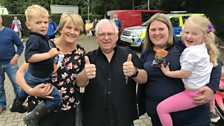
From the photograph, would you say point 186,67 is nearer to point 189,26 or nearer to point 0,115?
point 189,26

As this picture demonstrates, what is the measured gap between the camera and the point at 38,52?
103 inches

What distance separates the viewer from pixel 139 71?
2.66 meters

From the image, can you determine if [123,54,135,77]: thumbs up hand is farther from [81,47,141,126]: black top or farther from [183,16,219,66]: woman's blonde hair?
[183,16,219,66]: woman's blonde hair

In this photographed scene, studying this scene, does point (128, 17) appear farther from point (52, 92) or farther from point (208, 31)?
point (52, 92)

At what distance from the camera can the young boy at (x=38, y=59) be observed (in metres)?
2.60

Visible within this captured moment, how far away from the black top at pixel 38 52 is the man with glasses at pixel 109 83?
1.04 feet

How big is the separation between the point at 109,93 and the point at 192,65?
0.82 metres

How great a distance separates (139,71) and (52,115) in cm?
96

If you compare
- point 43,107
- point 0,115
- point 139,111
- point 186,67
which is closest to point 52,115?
point 43,107

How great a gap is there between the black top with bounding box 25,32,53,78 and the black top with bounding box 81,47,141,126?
419mm

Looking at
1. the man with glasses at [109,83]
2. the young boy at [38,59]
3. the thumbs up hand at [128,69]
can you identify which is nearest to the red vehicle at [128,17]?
the man with glasses at [109,83]

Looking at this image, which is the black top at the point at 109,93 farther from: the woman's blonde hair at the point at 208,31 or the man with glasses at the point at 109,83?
the woman's blonde hair at the point at 208,31

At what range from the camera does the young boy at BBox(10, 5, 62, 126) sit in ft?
8.52

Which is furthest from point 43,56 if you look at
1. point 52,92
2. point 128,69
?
point 128,69
